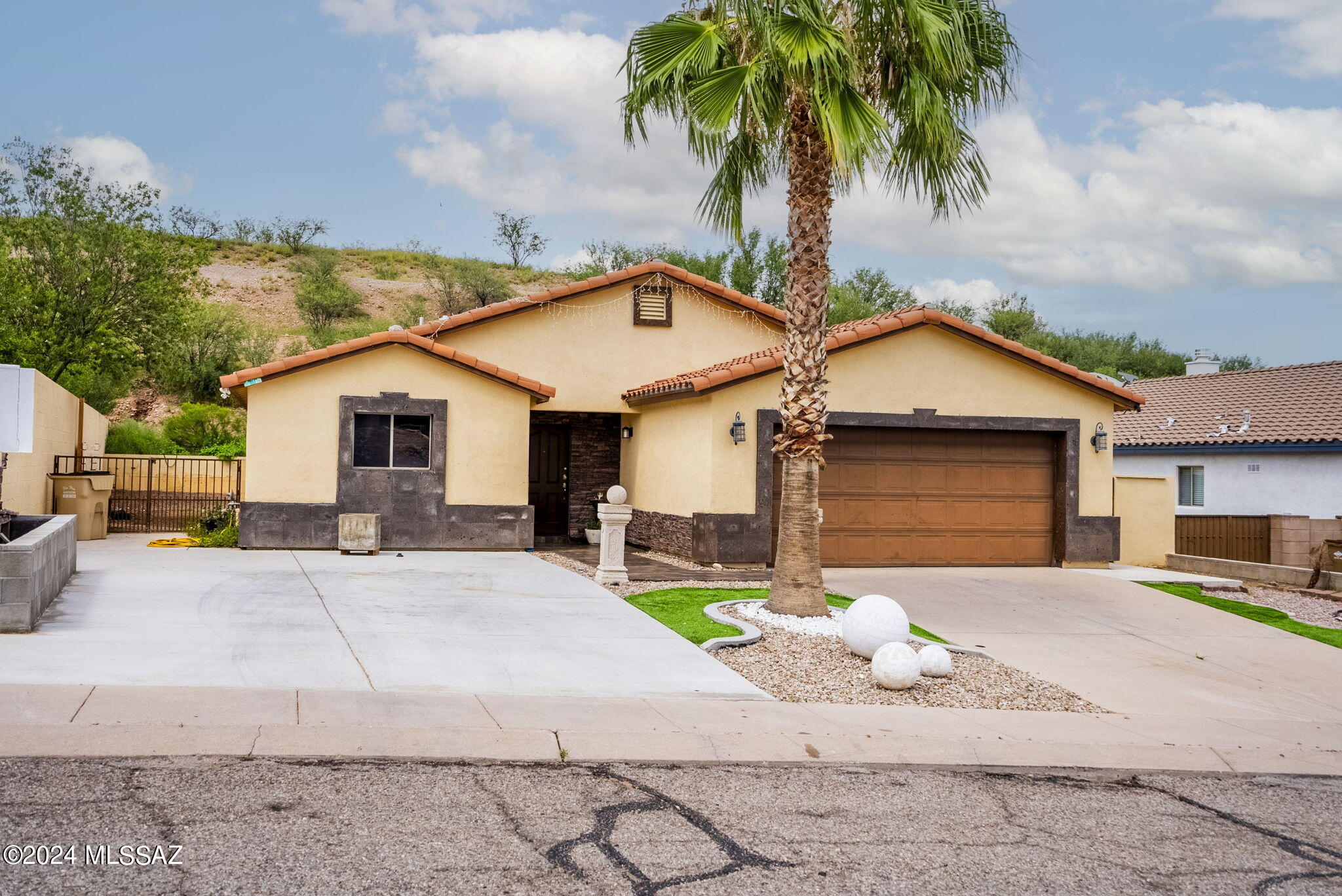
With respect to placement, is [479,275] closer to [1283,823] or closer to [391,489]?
[391,489]

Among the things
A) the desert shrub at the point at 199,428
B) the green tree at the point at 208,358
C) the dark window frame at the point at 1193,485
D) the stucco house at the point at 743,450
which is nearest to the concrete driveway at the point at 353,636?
the stucco house at the point at 743,450

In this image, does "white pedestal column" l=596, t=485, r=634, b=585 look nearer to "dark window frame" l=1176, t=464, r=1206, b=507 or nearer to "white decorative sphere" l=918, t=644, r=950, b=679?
"white decorative sphere" l=918, t=644, r=950, b=679

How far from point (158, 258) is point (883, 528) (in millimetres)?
20067

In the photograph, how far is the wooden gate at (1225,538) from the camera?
65.2 ft

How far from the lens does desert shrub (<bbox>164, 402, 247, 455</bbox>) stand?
29891 millimetres

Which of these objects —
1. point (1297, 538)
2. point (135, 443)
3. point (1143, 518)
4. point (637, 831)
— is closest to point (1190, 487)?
point (1297, 538)

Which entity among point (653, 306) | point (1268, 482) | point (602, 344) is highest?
point (653, 306)

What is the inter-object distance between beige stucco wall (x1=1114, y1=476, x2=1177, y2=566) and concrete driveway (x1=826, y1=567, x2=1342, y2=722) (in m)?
3.13

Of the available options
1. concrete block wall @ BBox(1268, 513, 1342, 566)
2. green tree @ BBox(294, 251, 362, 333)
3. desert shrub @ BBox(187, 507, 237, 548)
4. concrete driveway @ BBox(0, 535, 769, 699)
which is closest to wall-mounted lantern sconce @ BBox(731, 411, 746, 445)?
concrete driveway @ BBox(0, 535, 769, 699)

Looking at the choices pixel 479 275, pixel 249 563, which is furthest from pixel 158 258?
pixel 479 275

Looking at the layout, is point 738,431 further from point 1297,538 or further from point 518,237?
point 518,237

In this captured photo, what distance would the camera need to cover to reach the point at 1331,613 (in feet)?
47.1

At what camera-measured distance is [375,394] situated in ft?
56.2

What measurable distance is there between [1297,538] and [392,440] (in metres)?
16.6
